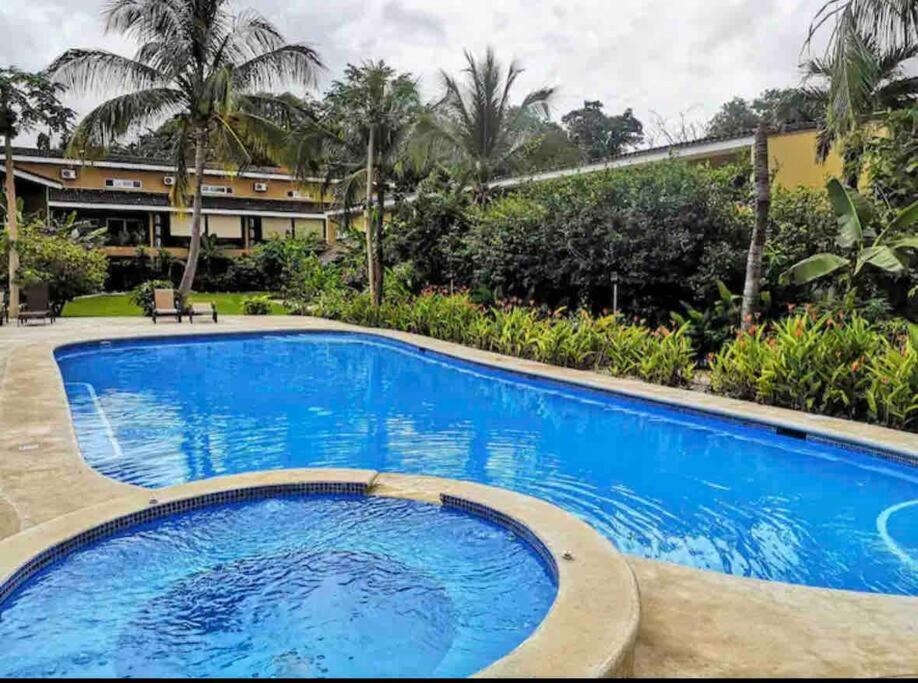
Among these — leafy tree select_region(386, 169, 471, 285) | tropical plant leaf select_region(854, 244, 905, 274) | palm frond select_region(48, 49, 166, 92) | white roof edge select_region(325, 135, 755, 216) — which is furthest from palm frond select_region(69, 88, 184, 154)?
tropical plant leaf select_region(854, 244, 905, 274)

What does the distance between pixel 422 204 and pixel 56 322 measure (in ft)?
35.9

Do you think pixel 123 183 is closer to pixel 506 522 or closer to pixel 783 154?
pixel 783 154

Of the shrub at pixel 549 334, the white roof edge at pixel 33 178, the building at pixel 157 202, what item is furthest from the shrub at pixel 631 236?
the white roof edge at pixel 33 178

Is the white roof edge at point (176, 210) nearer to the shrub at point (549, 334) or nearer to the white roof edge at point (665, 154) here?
the shrub at point (549, 334)

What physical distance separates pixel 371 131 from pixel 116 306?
530 inches

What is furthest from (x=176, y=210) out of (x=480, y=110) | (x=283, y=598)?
(x=283, y=598)

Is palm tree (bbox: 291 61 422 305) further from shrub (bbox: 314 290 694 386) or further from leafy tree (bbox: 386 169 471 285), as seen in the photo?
shrub (bbox: 314 290 694 386)

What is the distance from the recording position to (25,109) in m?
18.5

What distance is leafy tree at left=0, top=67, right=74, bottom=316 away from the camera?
59.1 feet

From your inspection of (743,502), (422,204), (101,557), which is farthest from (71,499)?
(422,204)

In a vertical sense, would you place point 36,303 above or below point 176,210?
below

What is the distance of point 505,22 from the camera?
19.5 metres

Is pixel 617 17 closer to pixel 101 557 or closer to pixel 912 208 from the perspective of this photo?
pixel 912 208

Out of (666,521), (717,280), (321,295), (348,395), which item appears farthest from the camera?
(321,295)
